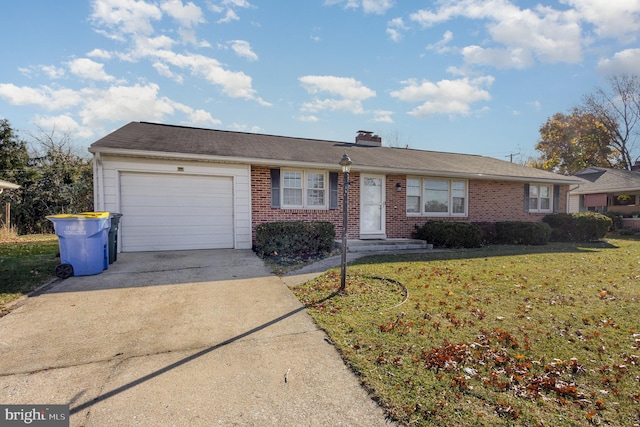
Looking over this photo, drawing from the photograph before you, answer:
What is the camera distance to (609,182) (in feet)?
64.5

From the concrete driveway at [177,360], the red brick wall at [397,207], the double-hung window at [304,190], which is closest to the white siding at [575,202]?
the red brick wall at [397,207]

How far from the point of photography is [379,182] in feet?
34.9

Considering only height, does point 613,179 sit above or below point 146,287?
above

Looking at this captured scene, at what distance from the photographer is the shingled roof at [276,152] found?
820 centimetres

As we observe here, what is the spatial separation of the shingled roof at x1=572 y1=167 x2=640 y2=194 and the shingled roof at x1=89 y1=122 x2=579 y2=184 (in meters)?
8.52

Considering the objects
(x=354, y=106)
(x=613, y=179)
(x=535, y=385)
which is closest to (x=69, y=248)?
(x=535, y=385)

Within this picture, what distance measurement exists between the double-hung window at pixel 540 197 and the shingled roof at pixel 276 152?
554mm

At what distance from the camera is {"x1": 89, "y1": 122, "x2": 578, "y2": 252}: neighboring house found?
26.8ft

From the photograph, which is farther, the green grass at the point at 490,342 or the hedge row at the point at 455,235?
the hedge row at the point at 455,235

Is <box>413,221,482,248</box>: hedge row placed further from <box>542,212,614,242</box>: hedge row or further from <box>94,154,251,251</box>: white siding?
<box>94,154,251,251</box>: white siding

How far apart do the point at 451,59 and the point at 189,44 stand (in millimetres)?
8892

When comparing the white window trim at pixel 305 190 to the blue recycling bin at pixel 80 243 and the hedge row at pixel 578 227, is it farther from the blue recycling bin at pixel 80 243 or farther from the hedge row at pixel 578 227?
the hedge row at pixel 578 227

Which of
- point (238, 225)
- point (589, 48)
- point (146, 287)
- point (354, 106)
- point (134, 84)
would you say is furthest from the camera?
point (354, 106)

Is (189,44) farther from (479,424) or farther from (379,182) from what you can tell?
(479,424)
